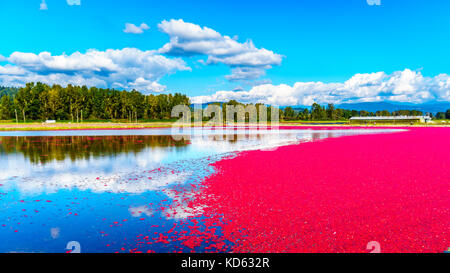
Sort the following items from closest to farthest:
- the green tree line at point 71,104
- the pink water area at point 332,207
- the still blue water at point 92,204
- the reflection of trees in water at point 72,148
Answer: the pink water area at point 332,207
the still blue water at point 92,204
the reflection of trees in water at point 72,148
the green tree line at point 71,104

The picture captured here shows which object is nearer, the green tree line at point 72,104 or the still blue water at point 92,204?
the still blue water at point 92,204

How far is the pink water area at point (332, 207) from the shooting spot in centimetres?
927

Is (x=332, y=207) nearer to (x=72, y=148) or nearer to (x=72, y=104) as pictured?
(x=72, y=148)

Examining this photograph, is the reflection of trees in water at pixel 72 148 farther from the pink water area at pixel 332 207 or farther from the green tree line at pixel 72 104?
the green tree line at pixel 72 104

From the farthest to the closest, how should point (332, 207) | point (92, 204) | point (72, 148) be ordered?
point (72, 148) < point (92, 204) < point (332, 207)

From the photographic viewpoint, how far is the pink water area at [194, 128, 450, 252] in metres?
9.27

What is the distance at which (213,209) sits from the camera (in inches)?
514

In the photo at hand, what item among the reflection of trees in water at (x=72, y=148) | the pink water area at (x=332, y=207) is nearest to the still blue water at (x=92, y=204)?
the pink water area at (x=332, y=207)

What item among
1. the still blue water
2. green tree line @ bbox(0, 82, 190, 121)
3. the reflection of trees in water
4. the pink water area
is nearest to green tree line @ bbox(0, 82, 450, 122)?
green tree line @ bbox(0, 82, 190, 121)

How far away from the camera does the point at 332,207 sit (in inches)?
504

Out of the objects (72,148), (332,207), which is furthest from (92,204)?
(72,148)

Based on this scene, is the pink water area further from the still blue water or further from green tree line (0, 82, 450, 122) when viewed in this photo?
green tree line (0, 82, 450, 122)
